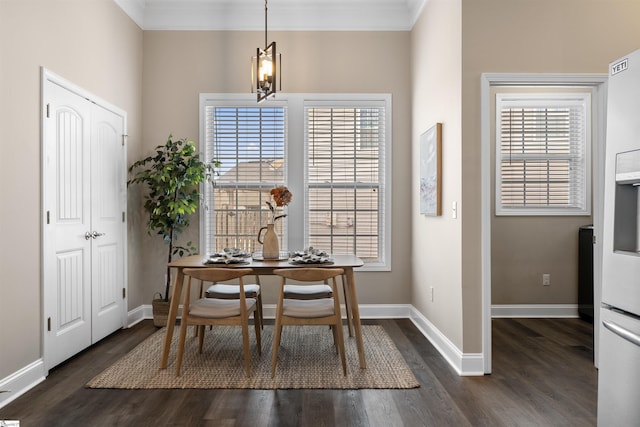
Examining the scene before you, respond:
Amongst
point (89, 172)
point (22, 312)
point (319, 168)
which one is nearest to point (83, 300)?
point (22, 312)

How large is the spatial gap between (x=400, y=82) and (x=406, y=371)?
3114mm

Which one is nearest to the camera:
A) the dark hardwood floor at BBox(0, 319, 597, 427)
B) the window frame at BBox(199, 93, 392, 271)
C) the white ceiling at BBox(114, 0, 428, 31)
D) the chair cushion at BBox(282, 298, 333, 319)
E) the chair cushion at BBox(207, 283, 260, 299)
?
the dark hardwood floor at BBox(0, 319, 597, 427)

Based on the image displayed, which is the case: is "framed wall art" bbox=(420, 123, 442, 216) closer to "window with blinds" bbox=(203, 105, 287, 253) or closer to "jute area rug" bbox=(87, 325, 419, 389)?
"jute area rug" bbox=(87, 325, 419, 389)

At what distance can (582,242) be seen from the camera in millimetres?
4559

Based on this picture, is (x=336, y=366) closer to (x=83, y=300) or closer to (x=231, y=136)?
(x=83, y=300)

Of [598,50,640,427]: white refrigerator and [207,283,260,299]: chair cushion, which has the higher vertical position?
[598,50,640,427]: white refrigerator

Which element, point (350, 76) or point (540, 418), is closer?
point (540, 418)

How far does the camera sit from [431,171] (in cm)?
377

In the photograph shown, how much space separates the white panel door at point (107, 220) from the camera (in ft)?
12.1

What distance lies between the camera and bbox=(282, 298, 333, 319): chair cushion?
2.99 m

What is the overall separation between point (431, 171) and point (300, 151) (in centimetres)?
159

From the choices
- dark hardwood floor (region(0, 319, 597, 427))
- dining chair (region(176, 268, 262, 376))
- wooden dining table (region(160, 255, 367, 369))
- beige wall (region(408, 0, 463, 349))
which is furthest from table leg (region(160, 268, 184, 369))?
beige wall (region(408, 0, 463, 349))

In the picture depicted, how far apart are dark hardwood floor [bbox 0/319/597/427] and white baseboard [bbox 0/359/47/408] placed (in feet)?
0.15

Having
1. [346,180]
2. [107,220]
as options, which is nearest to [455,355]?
[346,180]
